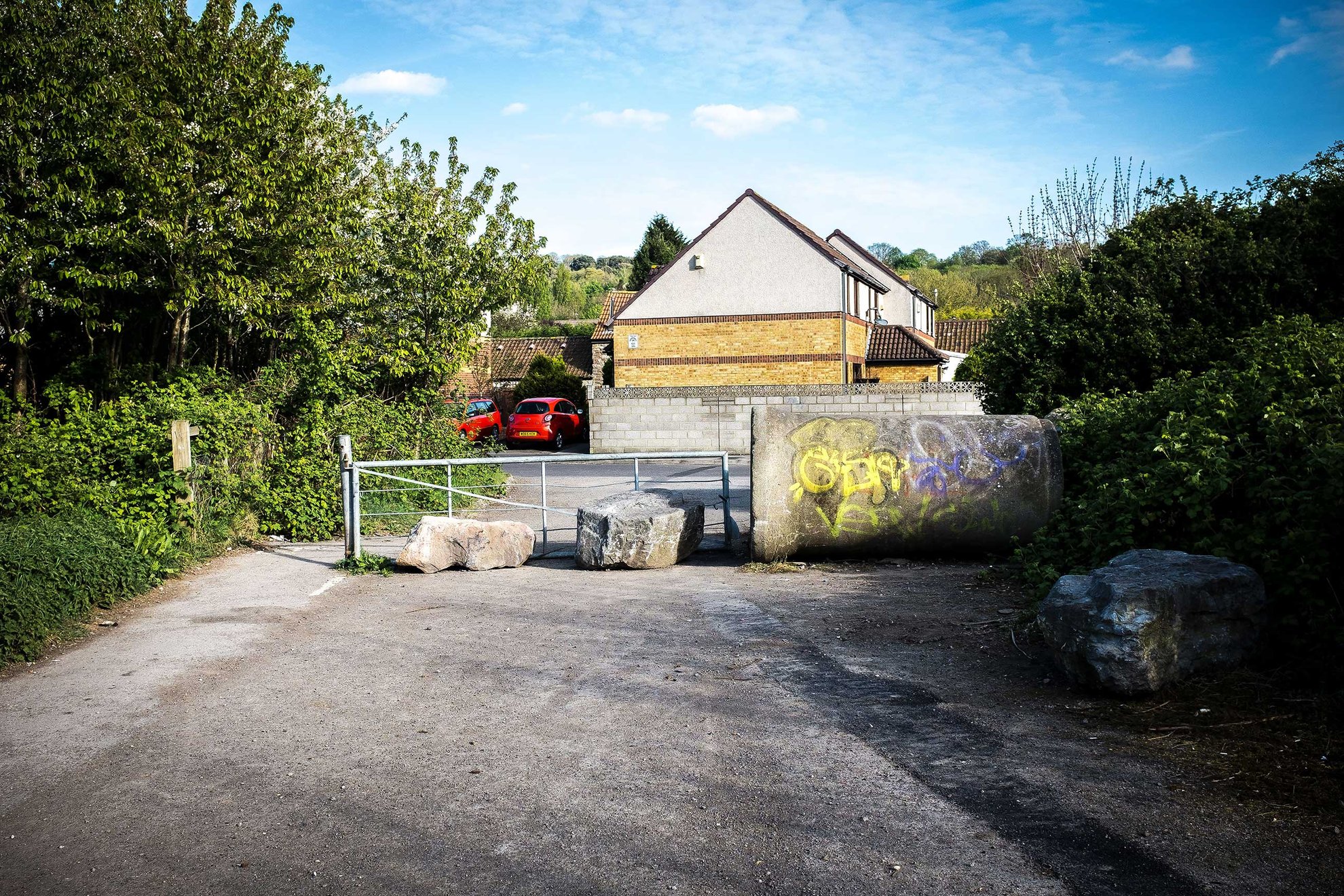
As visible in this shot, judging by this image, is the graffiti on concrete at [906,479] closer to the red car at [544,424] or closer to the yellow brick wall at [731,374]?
the red car at [544,424]

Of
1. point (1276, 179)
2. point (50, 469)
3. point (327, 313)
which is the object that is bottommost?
point (50, 469)

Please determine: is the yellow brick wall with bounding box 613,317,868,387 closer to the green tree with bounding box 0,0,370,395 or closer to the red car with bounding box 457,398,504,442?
the red car with bounding box 457,398,504,442

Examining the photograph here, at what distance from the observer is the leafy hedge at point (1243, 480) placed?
5176 mm

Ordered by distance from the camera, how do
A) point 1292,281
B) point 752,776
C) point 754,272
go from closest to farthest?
point 752,776
point 1292,281
point 754,272

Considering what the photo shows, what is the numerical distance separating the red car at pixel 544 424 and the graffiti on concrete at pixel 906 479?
73.5 feet

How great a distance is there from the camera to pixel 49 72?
32.2 feet

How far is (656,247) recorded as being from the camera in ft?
210

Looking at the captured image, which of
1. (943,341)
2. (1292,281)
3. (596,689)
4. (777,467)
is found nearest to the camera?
(596,689)

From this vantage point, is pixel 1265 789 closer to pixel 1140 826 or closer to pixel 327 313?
pixel 1140 826

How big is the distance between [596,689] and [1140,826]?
3.11 m

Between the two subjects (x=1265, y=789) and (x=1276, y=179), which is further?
(x=1276, y=179)

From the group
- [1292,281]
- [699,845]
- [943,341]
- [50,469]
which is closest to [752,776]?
[699,845]

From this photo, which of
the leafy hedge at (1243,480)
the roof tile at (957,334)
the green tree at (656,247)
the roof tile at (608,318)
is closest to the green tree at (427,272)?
the leafy hedge at (1243,480)

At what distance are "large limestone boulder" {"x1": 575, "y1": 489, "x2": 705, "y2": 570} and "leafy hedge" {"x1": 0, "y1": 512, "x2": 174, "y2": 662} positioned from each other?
4.32 meters
